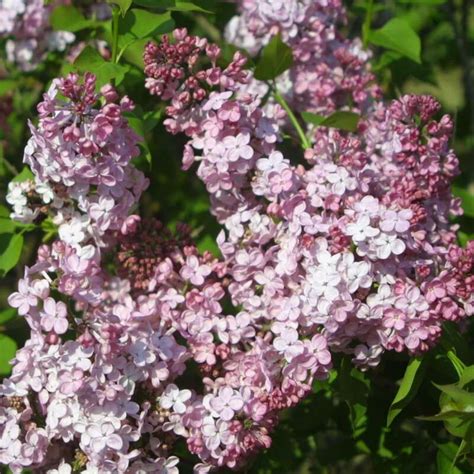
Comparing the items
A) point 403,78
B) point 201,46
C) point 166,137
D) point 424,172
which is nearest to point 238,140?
point 201,46

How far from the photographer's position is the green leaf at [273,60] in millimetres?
2291

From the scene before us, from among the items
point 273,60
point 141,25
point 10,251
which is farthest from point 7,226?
point 273,60

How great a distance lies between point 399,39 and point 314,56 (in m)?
0.24

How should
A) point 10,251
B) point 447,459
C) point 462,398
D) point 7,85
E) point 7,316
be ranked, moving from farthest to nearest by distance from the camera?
1. point 7,85
2. point 7,316
3. point 10,251
4. point 447,459
5. point 462,398

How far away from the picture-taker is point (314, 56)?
2605mm

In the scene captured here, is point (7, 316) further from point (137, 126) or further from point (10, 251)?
point (137, 126)

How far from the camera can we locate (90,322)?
2041mm

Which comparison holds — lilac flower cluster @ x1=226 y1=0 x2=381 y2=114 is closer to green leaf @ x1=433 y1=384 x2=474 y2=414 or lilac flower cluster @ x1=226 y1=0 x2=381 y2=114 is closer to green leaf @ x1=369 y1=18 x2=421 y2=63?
green leaf @ x1=369 y1=18 x2=421 y2=63

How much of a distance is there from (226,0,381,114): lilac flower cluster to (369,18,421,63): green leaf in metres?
0.08

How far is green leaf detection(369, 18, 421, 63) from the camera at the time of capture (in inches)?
102

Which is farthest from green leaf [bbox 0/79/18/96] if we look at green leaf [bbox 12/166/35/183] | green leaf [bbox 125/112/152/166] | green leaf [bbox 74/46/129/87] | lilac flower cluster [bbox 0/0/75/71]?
green leaf [bbox 125/112/152/166]

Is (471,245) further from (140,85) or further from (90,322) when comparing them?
(140,85)

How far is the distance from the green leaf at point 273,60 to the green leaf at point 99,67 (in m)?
0.32

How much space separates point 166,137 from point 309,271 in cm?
171
